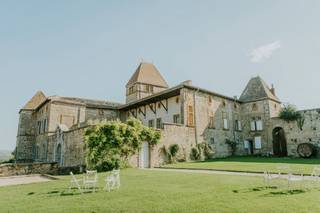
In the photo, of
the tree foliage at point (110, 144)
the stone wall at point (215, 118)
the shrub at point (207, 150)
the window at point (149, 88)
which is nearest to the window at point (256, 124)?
the stone wall at point (215, 118)

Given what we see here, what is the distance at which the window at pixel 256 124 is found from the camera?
2656 cm

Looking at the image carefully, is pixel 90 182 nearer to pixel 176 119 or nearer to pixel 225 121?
pixel 176 119

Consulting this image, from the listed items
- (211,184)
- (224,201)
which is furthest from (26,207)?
(211,184)

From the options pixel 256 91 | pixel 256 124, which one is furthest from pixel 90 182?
pixel 256 91

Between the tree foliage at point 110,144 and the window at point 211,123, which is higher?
the window at point 211,123

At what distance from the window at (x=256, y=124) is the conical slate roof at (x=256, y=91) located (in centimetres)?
247

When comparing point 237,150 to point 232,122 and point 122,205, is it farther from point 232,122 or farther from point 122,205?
point 122,205

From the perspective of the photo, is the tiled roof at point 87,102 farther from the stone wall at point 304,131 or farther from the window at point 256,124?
the stone wall at point 304,131

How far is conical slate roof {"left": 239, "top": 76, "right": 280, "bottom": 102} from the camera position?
27252mm

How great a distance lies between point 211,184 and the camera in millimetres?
7965

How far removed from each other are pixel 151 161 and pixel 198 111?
7039 millimetres

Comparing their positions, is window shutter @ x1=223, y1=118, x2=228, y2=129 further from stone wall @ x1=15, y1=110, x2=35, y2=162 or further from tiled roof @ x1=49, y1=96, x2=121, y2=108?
stone wall @ x1=15, y1=110, x2=35, y2=162

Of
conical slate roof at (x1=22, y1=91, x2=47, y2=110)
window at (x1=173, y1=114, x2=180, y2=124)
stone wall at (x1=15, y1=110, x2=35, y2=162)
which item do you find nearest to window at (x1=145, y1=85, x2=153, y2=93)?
conical slate roof at (x1=22, y1=91, x2=47, y2=110)

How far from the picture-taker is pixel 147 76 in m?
37.3
